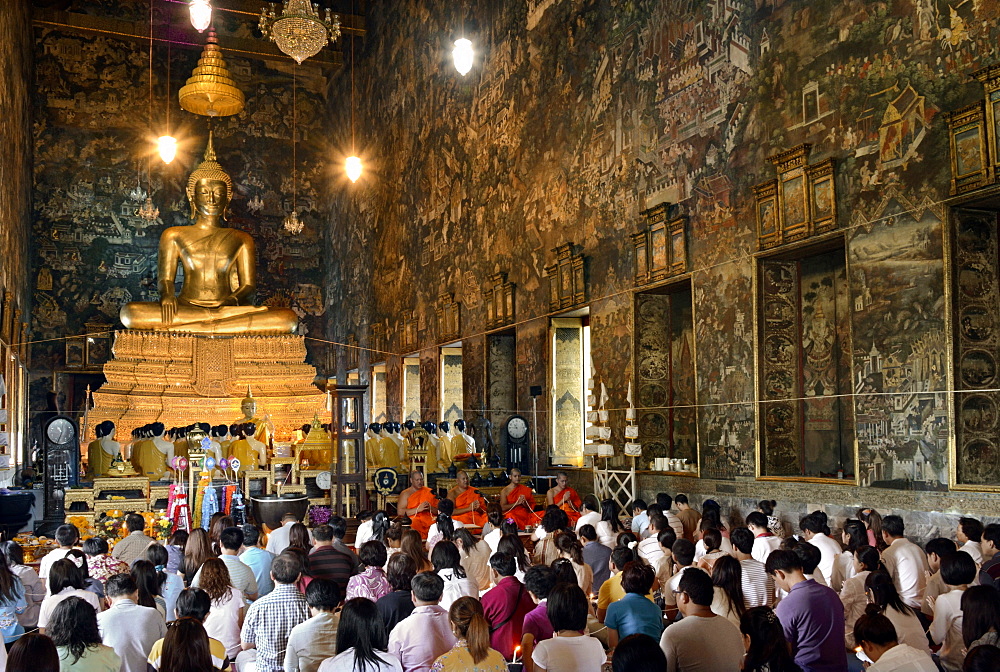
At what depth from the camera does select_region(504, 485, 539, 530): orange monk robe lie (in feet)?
37.2

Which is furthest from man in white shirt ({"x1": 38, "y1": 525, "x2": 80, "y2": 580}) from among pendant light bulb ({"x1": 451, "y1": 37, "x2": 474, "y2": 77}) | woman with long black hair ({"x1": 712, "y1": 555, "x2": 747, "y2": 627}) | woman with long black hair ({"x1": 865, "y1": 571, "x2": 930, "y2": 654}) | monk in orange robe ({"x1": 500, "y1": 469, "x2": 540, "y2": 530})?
pendant light bulb ({"x1": 451, "y1": 37, "x2": 474, "y2": 77})

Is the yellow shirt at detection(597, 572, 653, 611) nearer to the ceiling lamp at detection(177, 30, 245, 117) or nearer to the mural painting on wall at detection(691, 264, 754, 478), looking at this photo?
the mural painting on wall at detection(691, 264, 754, 478)

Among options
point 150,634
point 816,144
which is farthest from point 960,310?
point 150,634

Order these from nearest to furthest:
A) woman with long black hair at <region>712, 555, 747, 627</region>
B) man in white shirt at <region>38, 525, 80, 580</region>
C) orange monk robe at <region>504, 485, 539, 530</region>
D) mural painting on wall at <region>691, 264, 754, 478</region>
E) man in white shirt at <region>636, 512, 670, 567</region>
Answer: woman with long black hair at <region>712, 555, 747, 627</region>
man in white shirt at <region>38, 525, 80, 580</region>
man in white shirt at <region>636, 512, 670, 567</region>
mural painting on wall at <region>691, 264, 754, 478</region>
orange monk robe at <region>504, 485, 539, 530</region>

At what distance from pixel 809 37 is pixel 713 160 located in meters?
1.78

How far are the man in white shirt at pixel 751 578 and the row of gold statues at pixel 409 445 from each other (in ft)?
28.4

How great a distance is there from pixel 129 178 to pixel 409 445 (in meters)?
12.3

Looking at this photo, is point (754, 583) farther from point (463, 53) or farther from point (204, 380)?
point (204, 380)

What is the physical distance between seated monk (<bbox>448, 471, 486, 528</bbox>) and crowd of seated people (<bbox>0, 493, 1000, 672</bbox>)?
348cm

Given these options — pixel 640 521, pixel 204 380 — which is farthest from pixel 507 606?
pixel 204 380

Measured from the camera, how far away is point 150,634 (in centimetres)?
450

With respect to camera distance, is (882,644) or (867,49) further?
(867,49)

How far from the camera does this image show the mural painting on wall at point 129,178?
850 inches

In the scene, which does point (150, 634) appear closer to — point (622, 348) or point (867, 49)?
point (867, 49)
